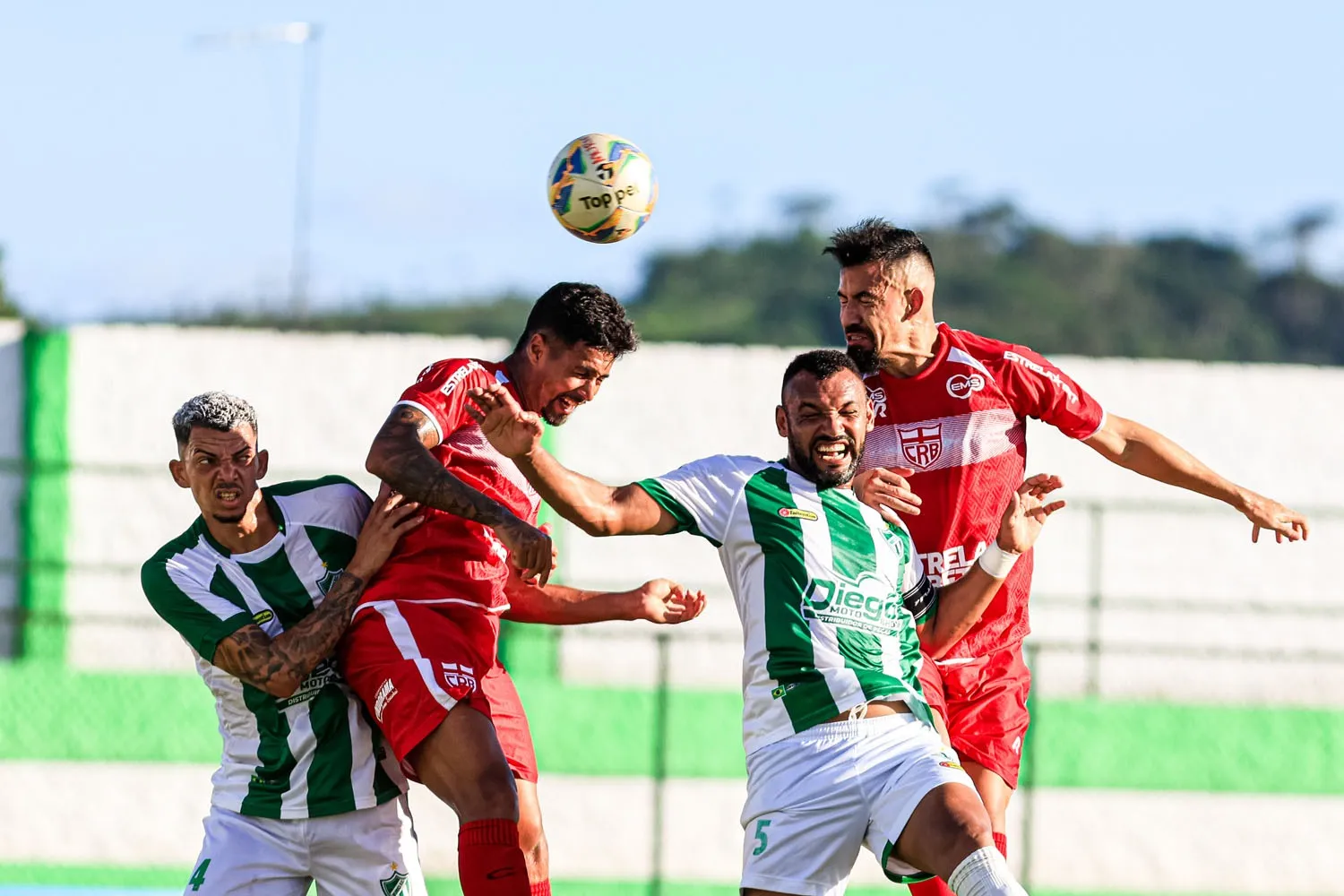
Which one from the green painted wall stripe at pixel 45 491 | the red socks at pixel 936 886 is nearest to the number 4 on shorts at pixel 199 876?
the red socks at pixel 936 886

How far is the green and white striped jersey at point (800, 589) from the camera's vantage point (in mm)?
5637

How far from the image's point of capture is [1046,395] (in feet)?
22.8

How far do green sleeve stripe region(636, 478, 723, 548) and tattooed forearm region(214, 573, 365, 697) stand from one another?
3.58 feet

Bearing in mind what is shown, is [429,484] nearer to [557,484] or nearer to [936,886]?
[557,484]

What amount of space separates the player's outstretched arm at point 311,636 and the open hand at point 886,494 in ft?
4.96

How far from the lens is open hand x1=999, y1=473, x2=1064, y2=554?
6016 millimetres

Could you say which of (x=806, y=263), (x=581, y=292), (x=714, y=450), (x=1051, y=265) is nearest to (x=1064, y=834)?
(x=714, y=450)

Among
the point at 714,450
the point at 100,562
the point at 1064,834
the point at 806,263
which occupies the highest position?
the point at 806,263

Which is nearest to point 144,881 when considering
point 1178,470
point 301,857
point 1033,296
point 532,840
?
point 532,840

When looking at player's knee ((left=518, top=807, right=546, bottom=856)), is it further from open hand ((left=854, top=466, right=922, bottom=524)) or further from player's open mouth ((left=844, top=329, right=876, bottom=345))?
player's open mouth ((left=844, top=329, right=876, bottom=345))

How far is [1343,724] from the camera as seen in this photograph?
1505 cm

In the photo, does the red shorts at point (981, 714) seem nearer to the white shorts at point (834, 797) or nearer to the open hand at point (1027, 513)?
the open hand at point (1027, 513)

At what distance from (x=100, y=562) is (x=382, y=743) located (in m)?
11.7

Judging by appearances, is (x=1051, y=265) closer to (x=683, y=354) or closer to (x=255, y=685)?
(x=683, y=354)
